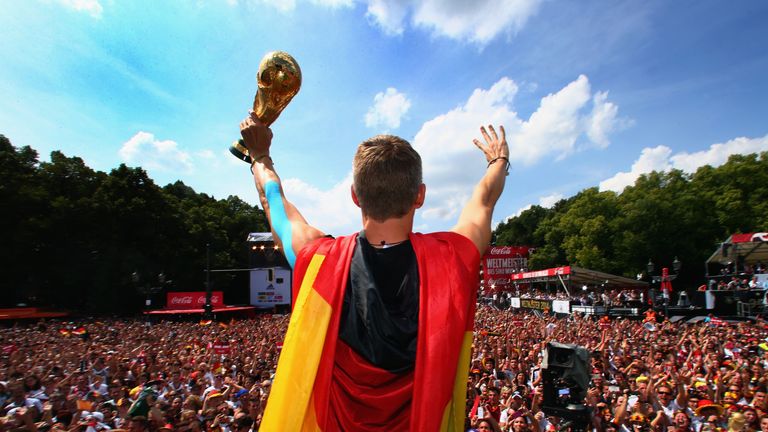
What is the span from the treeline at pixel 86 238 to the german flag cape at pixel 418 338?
39433 millimetres

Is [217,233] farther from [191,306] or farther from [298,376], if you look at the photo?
[298,376]

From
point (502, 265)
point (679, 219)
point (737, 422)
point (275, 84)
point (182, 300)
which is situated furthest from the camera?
point (502, 265)

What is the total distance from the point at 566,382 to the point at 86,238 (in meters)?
44.9

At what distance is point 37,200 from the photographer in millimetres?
37906

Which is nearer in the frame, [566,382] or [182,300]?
[566,382]

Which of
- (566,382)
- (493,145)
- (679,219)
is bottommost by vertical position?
(566,382)

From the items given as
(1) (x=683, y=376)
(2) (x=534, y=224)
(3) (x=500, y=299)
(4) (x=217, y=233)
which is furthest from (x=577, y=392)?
(2) (x=534, y=224)

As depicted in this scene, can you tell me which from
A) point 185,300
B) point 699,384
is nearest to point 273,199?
point 699,384

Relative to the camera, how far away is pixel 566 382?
472 centimetres

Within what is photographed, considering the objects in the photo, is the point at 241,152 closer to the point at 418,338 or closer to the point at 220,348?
the point at 418,338

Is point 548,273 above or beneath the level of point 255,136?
beneath

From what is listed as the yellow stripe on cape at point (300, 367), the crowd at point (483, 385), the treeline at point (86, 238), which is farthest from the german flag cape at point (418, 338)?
the treeline at point (86, 238)

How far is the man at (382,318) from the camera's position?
5.08 feet

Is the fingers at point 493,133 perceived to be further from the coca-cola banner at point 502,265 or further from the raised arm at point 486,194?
the coca-cola banner at point 502,265
